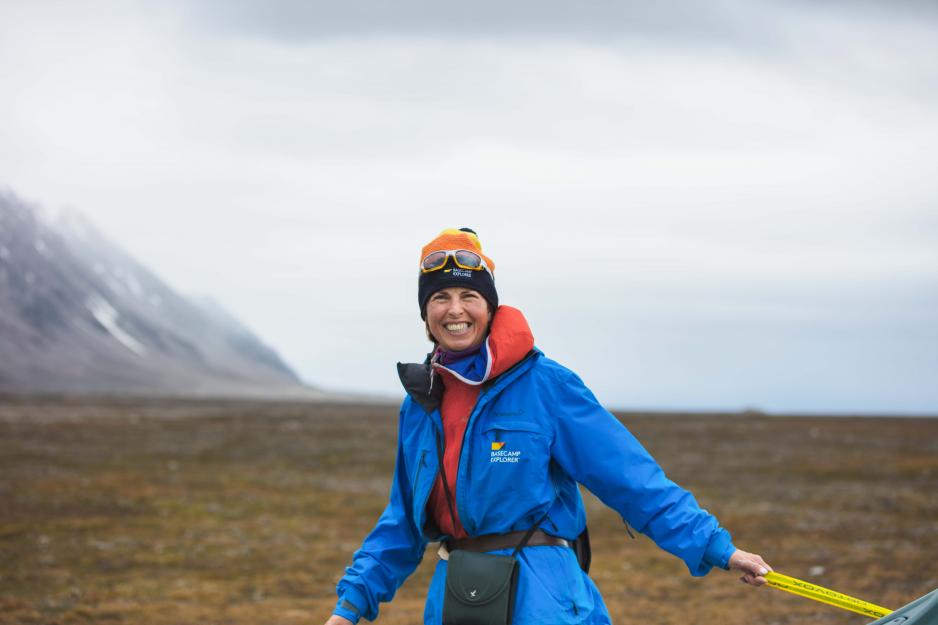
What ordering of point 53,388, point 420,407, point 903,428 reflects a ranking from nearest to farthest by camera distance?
point 420,407
point 903,428
point 53,388

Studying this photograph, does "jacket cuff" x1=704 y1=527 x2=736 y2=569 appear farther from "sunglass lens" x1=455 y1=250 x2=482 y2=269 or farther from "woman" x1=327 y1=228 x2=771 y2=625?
"sunglass lens" x1=455 y1=250 x2=482 y2=269

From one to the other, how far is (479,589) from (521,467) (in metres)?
0.51

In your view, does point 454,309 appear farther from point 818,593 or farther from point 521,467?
point 818,593

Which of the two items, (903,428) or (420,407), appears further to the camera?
(903,428)

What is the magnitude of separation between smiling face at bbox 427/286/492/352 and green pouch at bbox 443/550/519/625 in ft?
2.87

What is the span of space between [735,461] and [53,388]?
534 feet

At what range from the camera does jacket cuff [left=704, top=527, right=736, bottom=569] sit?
3812 mm

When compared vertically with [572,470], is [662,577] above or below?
below

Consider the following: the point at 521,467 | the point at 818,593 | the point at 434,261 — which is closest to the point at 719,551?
the point at 818,593

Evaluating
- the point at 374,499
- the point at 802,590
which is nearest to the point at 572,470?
the point at 802,590

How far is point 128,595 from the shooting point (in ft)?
44.0

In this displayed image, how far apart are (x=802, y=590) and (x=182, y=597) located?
36.7 ft

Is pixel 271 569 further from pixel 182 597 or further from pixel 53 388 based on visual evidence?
pixel 53 388

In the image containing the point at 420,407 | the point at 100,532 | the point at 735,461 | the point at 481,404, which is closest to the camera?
the point at 481,404
